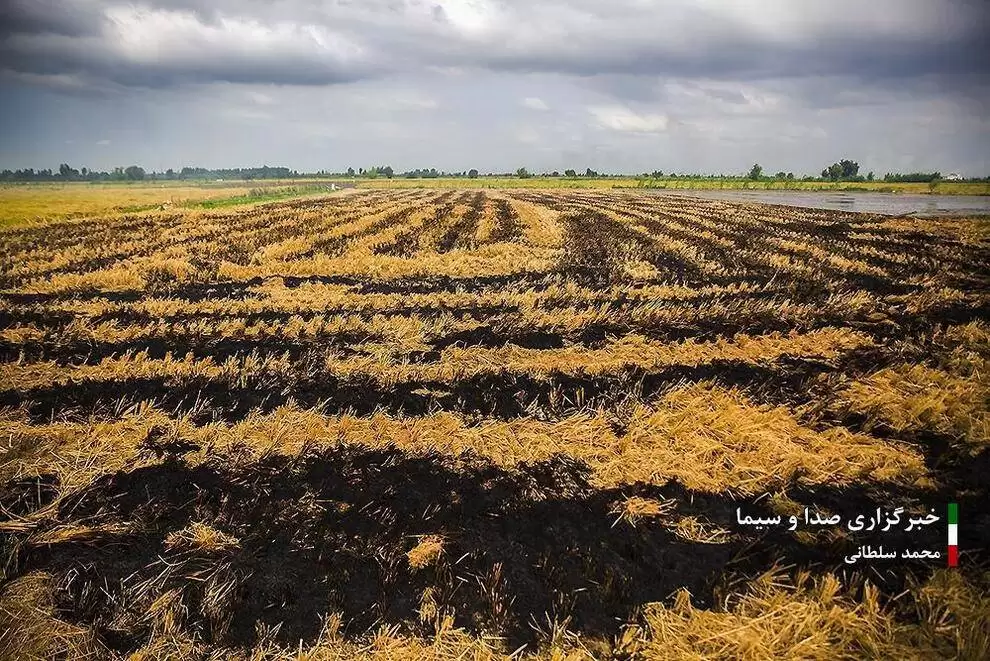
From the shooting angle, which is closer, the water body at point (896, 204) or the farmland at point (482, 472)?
the farmland at point (482, 472)

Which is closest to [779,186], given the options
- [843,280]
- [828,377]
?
[843,280]

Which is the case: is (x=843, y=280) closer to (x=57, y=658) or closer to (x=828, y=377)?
(x=828, y=377)

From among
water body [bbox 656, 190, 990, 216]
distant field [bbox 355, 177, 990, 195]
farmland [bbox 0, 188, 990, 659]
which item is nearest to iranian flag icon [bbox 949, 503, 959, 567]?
farmland [bbox 0, 188, 990, 659]

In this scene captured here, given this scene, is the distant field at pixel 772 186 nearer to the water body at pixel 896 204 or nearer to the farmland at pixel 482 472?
the water body at pixel 896 204

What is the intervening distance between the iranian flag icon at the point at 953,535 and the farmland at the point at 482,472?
8 cm

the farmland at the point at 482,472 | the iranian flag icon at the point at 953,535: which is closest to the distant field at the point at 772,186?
the farmland at the point at 482,472

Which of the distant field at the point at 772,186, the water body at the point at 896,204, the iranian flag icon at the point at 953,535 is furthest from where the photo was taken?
the distant field at the point at 772,186

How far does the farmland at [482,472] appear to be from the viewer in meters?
2.88

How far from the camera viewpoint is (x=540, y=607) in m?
3.01

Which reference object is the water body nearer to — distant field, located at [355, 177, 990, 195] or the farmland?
distant field, located at [355, 177, 990, 195]

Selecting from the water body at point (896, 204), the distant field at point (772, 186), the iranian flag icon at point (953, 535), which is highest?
the distant field at point (772, 186)

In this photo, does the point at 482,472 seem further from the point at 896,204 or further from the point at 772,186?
the point at 772,186

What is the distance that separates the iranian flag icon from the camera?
10.9ft

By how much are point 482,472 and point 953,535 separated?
3.41 metres
